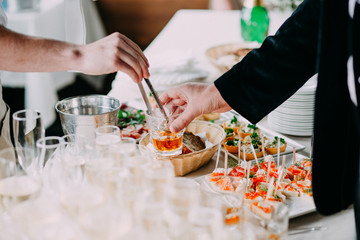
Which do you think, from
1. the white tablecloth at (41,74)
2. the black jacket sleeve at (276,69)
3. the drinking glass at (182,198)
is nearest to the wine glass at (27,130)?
the drinking glass at (182,198)

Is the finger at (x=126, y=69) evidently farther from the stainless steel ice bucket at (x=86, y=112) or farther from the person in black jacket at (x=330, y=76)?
the person in black jacket at (x=330, y=76)

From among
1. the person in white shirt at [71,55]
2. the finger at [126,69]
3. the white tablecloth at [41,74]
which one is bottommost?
the white tablecloth at [41,74]

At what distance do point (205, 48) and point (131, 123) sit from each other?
138cm

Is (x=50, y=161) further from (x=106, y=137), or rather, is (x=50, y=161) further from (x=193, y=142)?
(x=193, y=142)

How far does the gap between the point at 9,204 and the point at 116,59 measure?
0.64 meters

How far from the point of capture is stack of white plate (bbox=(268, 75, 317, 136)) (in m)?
2.01

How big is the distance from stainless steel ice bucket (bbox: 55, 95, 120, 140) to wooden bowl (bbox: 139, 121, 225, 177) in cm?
18

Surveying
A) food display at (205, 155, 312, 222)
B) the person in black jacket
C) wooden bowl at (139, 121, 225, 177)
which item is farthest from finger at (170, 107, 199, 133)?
the person in black jacket

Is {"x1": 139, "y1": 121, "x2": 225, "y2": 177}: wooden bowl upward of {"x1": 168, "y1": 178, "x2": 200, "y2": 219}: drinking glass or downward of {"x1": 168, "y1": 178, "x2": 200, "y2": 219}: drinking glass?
downward

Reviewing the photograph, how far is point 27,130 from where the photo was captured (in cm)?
139

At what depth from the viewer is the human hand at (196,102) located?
1.67m

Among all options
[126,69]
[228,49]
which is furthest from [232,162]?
[228,49]

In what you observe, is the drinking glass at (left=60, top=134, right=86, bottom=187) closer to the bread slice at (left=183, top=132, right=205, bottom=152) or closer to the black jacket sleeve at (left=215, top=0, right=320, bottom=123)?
the bread slice at (left=183, top=132, right=205, bottom=152)

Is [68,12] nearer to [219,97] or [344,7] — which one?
[219,97]
